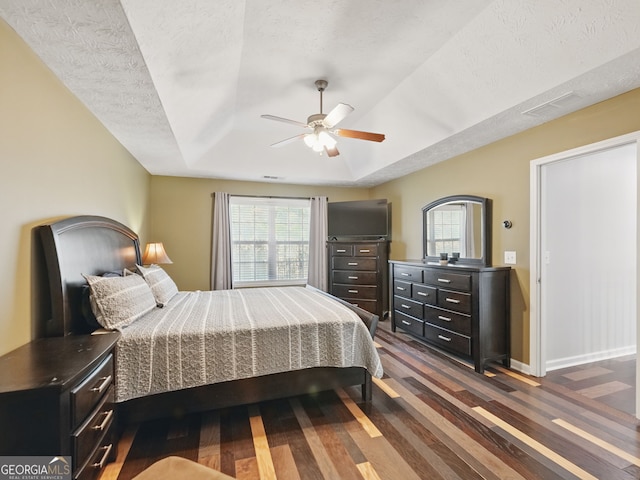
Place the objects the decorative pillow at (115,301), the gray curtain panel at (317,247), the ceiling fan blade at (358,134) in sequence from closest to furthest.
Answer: the decorative pillow at (115,301), the ceiling fan blade at (358,134), the gray curtain panel at (317,247)

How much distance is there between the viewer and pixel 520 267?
318 cm

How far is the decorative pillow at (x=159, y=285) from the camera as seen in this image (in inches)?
112

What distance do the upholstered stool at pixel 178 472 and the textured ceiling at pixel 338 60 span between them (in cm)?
193

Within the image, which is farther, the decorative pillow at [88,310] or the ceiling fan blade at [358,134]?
the ceiling fan blade at [358,134]

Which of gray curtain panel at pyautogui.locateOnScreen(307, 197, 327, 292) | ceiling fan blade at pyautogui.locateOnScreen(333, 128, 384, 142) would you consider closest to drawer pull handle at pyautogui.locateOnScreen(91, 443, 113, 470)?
ceiling fan blade at pyautogui.locateOnScreen(333, 128, 384, 142)

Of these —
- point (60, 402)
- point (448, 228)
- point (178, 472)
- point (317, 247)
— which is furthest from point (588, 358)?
point (60, 402)

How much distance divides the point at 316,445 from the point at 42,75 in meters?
2.83

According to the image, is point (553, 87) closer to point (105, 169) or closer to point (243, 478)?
point (243, 478)

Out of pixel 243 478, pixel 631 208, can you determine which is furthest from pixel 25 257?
pixel 631 208

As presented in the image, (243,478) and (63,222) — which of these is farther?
(63,222)

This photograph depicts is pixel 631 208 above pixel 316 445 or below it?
above

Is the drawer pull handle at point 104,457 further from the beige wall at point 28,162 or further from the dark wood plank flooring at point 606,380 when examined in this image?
the dark wood plank flooring at point 606,380

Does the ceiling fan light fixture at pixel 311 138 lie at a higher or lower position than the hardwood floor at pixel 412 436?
higher

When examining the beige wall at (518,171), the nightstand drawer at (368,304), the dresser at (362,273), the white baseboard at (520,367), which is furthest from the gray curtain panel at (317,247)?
the white baseboard at (520,367)
